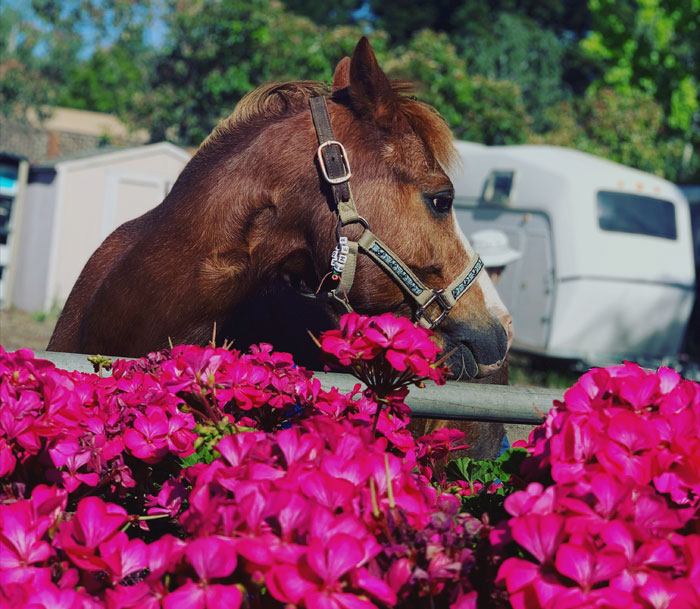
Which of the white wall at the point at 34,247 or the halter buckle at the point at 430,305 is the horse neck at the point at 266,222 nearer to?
the halter buckle at the point at 430,305

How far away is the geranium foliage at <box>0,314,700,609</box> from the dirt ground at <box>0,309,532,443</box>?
28.5 ft

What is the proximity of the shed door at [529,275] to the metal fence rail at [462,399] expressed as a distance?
1027 cm

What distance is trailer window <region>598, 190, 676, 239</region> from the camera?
1241 cm

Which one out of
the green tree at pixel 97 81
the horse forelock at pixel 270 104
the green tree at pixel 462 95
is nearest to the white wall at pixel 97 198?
the green tree at pixel 462 95

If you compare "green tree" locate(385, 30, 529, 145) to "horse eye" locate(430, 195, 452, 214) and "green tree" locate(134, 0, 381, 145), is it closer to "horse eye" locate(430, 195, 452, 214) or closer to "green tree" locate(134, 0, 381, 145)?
"green tree" locate(134, 0, 381, 145)

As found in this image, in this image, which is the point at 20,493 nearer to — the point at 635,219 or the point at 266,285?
the point at 266,285

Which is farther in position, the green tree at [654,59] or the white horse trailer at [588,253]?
the green tree at [654,59]

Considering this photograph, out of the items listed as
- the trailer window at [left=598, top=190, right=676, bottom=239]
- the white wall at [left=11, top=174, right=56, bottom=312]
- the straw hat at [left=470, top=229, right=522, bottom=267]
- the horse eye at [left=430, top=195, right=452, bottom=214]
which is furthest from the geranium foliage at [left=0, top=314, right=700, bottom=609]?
the white wall at [left=11, top=174, right=56, bottom=312]

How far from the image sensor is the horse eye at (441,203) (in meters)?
2.76

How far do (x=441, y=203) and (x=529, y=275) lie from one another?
9855 millimetres

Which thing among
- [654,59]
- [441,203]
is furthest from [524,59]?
[441,203]

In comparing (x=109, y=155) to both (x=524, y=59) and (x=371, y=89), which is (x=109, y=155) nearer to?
(x=371, y=89)

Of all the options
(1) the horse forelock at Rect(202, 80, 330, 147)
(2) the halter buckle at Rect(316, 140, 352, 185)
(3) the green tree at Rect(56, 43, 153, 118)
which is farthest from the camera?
(3) the green tree at Rect(56, 43, 153, 118)

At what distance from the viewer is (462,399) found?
6.15 ft
